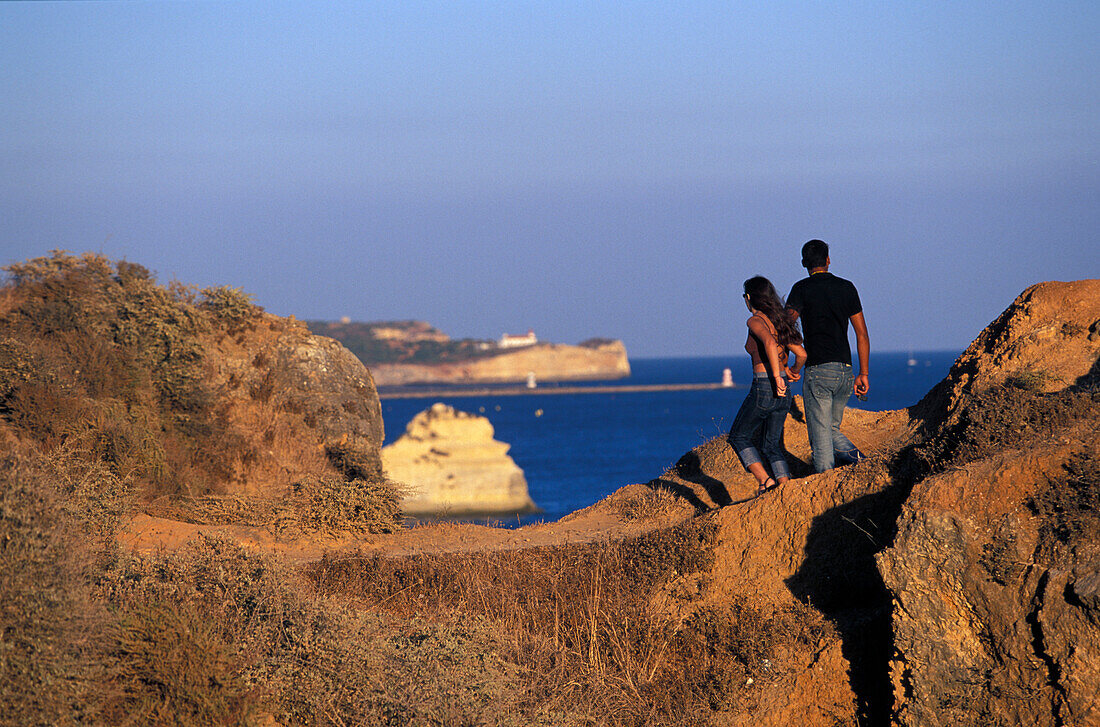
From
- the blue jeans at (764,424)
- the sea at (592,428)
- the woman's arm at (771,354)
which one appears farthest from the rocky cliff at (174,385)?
the woman's arm at (771,354)

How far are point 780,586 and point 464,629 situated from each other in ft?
8.62

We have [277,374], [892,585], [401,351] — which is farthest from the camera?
[401,351]

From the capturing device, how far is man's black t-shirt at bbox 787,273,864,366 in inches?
338

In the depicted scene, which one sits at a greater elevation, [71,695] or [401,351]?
[401,351]

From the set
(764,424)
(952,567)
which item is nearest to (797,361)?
(764,424)

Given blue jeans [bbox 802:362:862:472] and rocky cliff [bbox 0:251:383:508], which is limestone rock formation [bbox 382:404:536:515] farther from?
blue jeans [bbox 802:362:862:472]

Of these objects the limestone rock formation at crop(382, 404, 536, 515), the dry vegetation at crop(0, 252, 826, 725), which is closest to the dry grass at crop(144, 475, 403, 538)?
the dry vegetation at crop(0, 252, 826, 725)

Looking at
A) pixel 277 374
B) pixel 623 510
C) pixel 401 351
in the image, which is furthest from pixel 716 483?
pixel 401 351

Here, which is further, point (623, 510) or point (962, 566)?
point (623, 510)

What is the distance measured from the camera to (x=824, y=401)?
875cm

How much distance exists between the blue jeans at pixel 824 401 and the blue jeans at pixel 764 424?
8.7 inches

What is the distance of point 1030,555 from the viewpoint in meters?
6.26

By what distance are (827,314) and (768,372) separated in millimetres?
713

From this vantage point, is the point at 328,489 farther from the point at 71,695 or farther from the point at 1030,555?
the point at 1030,555
